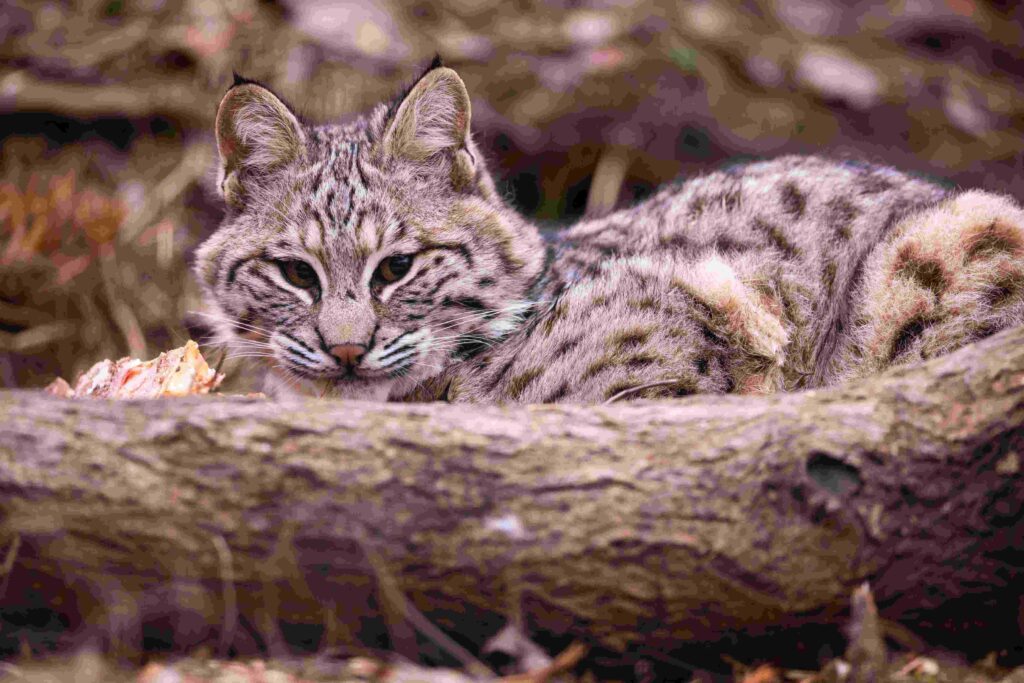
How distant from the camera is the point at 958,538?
315 cm

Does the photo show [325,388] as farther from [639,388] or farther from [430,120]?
[639,388]

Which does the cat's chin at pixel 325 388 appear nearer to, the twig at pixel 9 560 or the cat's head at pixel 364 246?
the cat's head at pixel 364 246

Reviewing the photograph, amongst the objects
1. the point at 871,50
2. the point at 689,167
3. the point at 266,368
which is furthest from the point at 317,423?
the point at 871,50

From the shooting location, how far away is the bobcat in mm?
4605

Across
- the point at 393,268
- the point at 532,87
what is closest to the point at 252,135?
the point at 393,268

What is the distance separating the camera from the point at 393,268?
16.5 ft

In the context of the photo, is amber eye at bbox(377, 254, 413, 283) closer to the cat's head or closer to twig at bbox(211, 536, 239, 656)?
the cat's head

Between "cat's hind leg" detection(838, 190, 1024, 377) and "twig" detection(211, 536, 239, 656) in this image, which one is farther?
"cat's hind leg" detection(838, 190, 1024, 377)

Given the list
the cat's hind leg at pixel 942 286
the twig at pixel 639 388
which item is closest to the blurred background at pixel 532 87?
the cat's hind leg at pixel 942 286

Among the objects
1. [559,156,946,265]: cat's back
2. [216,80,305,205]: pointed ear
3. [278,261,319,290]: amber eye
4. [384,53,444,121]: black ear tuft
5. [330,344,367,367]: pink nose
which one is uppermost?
[384,53,444,121]: black ear tuft

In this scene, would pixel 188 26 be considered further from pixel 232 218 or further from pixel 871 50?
pixel 871 50

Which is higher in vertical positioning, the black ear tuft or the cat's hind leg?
the black ear tuft

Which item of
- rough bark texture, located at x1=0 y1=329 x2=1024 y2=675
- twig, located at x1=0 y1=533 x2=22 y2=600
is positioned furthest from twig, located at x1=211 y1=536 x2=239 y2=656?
twig, located at x1=0 y1=533 x2=22 y2=600

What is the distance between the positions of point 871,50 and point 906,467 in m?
8.16
